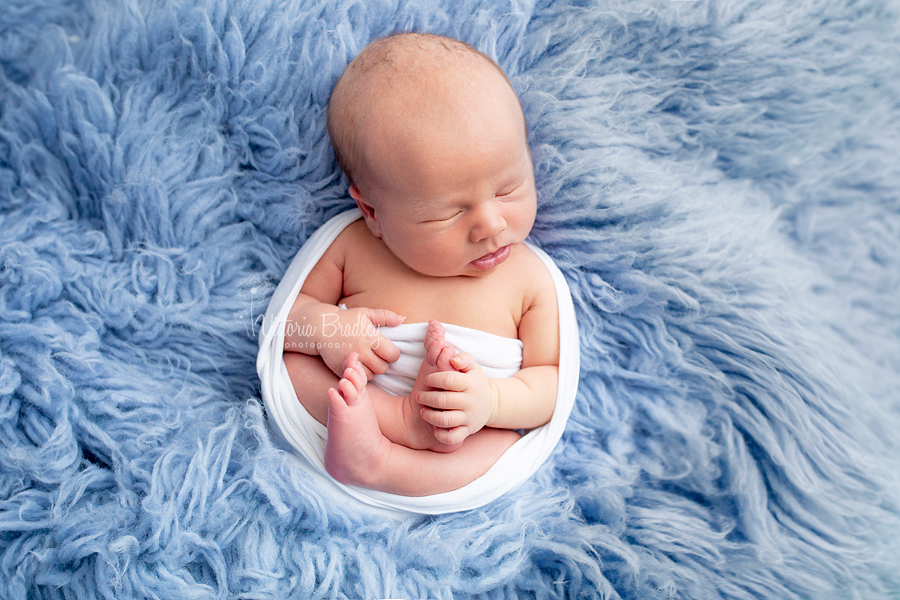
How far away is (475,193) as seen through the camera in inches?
35.8

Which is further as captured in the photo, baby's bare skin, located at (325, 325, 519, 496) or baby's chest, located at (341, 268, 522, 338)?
baby's chest, located at (341, 268, 522, 338)

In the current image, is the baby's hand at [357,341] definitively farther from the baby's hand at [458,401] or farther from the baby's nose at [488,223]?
the baby's nose at [488,223]

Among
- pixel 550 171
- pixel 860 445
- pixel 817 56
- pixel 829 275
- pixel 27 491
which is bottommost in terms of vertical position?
pixel 27 491

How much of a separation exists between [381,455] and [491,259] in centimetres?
35

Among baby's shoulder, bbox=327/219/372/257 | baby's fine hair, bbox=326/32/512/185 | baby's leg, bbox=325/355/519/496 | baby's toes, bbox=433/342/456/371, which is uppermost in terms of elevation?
baby's fine hair, bbox=326/32/512/185

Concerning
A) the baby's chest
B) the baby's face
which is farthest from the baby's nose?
the baby's chest

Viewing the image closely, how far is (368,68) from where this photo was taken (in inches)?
36.5

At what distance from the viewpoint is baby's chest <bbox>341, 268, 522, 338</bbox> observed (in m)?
1.03

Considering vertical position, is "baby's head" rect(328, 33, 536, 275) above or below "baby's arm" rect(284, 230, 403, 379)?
above

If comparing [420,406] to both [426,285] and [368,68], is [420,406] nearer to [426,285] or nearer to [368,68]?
[426,285]

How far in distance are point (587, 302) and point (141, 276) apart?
762mm

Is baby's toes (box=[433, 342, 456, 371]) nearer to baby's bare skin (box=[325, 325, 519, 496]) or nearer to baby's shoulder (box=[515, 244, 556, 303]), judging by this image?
baby's bare skin (box=[325, 325, 519, 496])

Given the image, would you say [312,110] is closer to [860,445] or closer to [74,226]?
[74,226]

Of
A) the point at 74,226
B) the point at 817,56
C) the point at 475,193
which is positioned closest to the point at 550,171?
the point at 475,193
